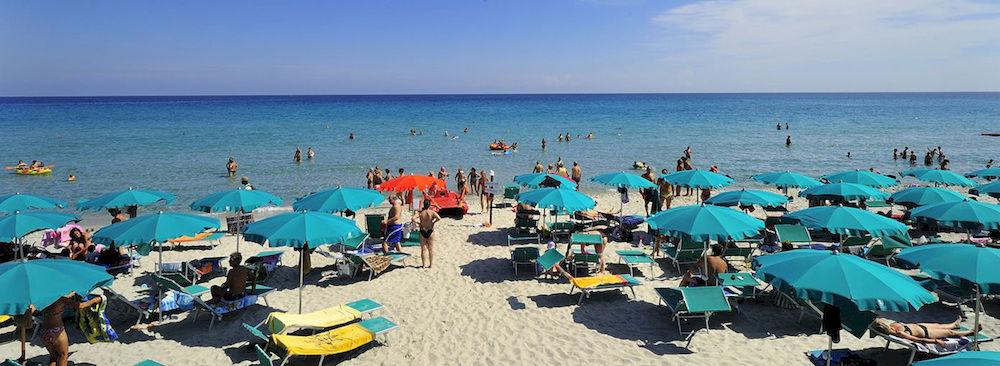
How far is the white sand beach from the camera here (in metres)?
6.97

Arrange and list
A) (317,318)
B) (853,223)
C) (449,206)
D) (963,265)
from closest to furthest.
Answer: (963,265), (317,318), (853,223), (449,206)

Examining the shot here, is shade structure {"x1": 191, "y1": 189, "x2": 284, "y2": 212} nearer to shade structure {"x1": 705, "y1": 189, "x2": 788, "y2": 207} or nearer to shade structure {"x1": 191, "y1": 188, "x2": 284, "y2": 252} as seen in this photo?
shade structure {"x1": 191, "y1": 188, "x2": 284, "y2": 252}

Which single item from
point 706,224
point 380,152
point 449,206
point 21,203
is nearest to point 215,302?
point 21,203

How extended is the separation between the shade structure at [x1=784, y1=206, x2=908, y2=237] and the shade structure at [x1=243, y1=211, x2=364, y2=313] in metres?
6.85

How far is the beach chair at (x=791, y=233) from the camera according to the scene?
10641 mm

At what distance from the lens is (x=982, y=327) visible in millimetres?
7836

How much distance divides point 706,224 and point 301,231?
5.54m

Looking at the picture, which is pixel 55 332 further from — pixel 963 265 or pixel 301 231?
pixel 963 265

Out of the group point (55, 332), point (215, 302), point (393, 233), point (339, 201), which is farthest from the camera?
point (393, 233)

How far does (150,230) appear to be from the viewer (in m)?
7.73

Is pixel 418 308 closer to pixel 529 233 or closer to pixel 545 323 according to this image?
pixel 545 323

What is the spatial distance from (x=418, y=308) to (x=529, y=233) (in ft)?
16.4

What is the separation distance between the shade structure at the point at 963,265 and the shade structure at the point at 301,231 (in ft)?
22.4

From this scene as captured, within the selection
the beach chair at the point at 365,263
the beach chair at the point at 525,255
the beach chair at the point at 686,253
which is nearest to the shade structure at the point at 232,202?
the beach chair at the point at 365,263
